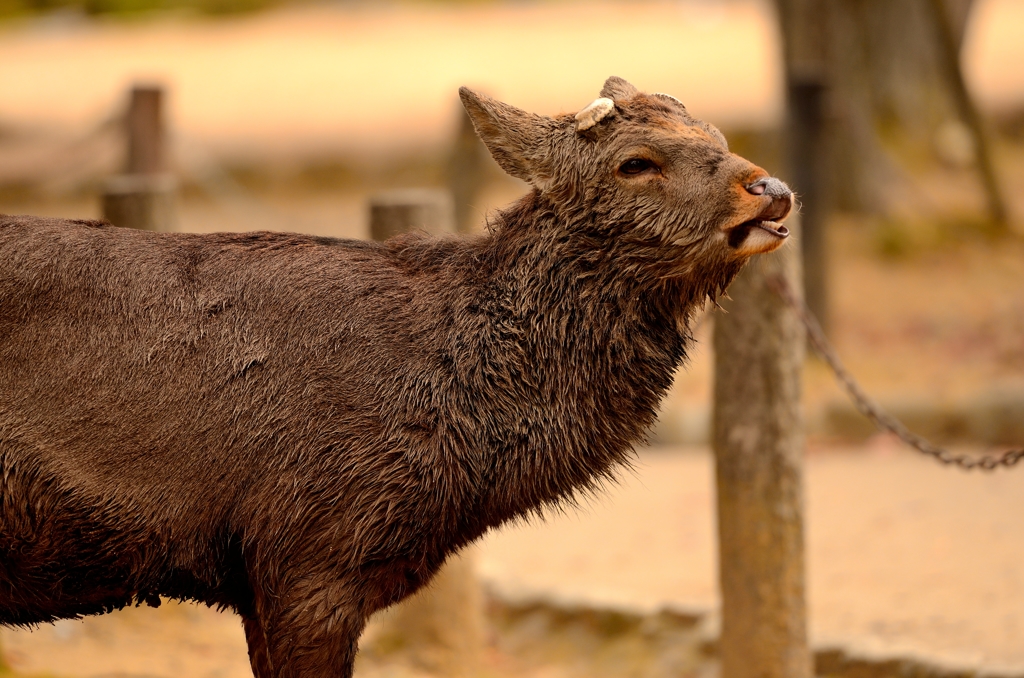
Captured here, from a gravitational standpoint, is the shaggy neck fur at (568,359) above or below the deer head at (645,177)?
below

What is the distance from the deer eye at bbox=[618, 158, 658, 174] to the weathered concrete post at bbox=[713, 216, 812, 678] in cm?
169

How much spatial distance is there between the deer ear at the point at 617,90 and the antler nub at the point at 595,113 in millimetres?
163

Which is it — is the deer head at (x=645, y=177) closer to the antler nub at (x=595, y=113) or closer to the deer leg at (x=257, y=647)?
the antler nub at (x=595, y=113)

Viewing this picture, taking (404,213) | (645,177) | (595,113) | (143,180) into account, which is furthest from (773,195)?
(143,180)

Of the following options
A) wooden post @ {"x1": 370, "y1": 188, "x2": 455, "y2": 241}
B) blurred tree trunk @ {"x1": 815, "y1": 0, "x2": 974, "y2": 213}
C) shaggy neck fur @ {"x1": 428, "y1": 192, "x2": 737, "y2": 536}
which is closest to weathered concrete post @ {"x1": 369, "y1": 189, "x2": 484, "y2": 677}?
wooden post @ {"x1": 370, "y1": 188, "x2": 455, "y2": 241}

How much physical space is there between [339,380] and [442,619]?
317 cm

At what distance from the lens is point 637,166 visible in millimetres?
4090

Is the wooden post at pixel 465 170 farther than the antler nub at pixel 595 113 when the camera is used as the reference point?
Yes

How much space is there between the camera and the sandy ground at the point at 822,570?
641cm

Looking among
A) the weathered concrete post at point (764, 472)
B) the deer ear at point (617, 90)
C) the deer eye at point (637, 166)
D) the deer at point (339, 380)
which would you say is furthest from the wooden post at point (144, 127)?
the deer eye at point (637, 166)

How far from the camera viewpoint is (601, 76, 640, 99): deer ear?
13.9 feet

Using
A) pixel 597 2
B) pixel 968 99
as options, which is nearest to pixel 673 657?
pixel 968 99

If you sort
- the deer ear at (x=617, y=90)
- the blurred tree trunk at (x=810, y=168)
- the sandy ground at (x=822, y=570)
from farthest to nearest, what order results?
1. the blurred tree trunk at (x=810, y=168)
2. the sandy ground at (x=822, y=570)
3. the deer ear at (x=617, y=90)

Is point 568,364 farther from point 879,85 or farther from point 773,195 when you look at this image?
point 879,85
